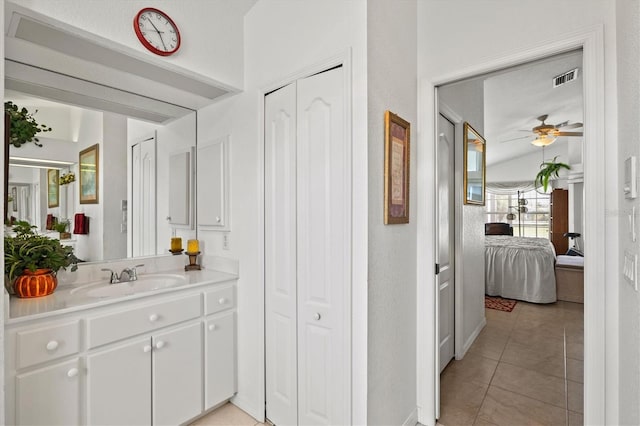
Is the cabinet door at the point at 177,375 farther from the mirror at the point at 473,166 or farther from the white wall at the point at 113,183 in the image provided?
the mirror at the point at 473,166

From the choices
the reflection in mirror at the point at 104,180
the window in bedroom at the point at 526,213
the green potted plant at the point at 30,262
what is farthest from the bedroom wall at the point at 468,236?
the window in bedroom at the point at 526,213

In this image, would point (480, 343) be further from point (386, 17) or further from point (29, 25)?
point (29, 25)

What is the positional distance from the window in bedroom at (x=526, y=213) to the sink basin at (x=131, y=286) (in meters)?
9.36

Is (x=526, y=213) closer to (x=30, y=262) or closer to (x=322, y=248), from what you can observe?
(x=322, y=248)

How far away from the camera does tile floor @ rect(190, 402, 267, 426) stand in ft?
6.65

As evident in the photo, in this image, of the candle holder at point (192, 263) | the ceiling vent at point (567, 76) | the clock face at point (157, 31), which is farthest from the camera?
the ceiling vent at point (567, 76)

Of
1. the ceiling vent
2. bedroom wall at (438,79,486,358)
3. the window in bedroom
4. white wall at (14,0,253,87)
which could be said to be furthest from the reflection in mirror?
the window in bedroom

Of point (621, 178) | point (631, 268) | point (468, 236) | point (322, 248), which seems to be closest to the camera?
point (631, 268)

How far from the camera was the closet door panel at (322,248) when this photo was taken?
166 centimetres

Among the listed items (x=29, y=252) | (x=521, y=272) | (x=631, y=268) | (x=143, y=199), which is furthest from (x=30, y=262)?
(x=521, y=272)

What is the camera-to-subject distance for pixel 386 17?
173 cm

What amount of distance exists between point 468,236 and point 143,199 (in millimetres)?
2795

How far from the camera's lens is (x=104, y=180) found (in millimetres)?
2129

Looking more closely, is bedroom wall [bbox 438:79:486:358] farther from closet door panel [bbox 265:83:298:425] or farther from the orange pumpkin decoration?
the orange pumpkin decoration
